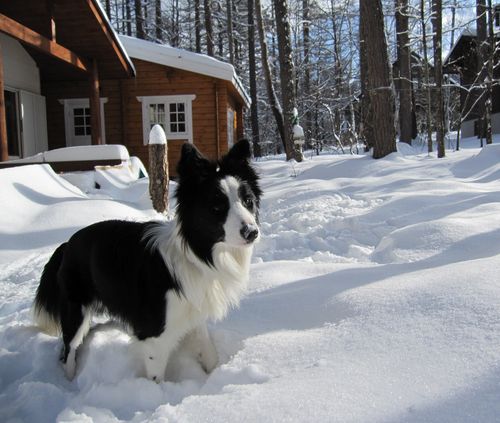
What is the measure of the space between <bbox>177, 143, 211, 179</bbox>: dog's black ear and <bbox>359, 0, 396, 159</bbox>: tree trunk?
27.9 feet

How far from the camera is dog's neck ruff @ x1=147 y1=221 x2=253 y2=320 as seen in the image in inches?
93.4

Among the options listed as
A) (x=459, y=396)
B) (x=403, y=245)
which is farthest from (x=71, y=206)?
(x=459, y=396)

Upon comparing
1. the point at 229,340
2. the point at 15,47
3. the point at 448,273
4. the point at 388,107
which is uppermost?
the point at 15,47

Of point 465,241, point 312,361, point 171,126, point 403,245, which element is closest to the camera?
point 312,361

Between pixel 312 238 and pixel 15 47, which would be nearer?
pixel 312 238

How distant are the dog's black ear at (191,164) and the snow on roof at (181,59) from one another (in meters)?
12.7

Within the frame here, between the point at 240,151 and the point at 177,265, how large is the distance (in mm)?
729

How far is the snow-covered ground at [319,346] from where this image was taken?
1.69 metres

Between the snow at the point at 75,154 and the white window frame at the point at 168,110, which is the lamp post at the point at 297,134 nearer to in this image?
the white window frame at the point at 168,110

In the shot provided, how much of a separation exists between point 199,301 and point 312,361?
0.69 m

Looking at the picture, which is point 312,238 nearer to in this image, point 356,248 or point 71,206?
point 356,248

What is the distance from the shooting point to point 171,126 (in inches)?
606

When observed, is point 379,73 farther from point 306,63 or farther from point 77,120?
point 306,63

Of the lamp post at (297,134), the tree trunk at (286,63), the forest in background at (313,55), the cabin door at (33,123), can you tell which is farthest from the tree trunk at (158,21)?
the lamp post at (297,134)
